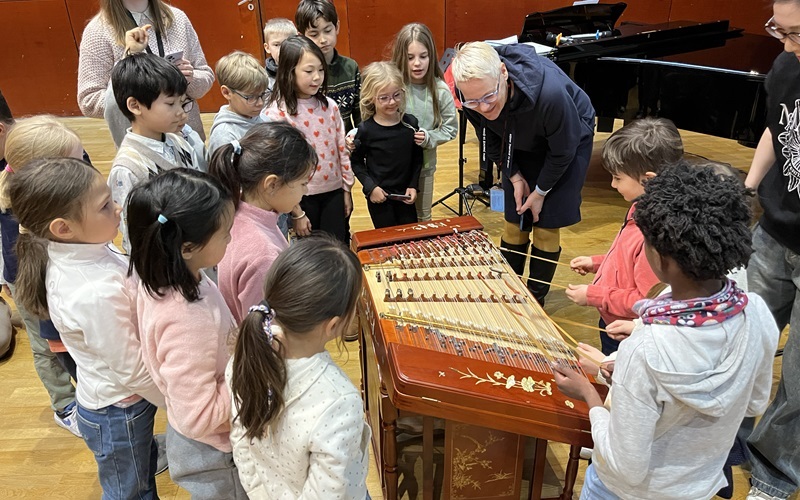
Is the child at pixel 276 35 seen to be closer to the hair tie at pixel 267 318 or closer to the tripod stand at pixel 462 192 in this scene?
the tripod stand at pixel 462 192

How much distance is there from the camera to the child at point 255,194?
5.93 feet

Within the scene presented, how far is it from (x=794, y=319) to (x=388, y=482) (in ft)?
4.91

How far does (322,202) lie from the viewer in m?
3.10

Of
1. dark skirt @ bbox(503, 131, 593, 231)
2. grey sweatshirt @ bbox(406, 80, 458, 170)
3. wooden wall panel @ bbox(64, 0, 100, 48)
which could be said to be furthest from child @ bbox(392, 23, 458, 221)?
wooden wall panel @ bbox(64, 0, 100, 48)

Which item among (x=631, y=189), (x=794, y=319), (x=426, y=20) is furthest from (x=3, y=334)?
(x=426, y=20)

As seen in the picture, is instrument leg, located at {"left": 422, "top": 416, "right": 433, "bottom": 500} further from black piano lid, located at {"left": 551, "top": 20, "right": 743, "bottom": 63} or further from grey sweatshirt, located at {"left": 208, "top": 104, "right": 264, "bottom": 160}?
black piano lid, located at {"left": 551, "top": 20, "right": 743, "bottom": 63}

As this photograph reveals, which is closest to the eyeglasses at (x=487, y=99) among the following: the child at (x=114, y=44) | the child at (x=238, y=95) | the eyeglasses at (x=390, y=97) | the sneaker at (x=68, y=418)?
the eyeglasses at (x=390, y=97)

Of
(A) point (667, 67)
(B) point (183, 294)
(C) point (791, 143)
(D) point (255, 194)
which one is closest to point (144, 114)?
(D) point (255, 194)

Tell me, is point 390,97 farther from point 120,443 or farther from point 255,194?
point 120,443

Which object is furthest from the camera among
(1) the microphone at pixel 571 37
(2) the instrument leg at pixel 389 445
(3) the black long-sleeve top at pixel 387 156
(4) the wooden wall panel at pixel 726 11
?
(4) the wooden wall panel at pixel 726 11

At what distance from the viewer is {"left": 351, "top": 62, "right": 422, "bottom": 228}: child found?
3.02 metres

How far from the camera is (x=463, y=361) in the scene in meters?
1.65

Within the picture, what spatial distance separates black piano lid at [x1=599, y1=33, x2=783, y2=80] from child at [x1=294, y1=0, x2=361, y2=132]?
2048 millimetres

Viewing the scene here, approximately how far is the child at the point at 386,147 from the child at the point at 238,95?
1.94ft
